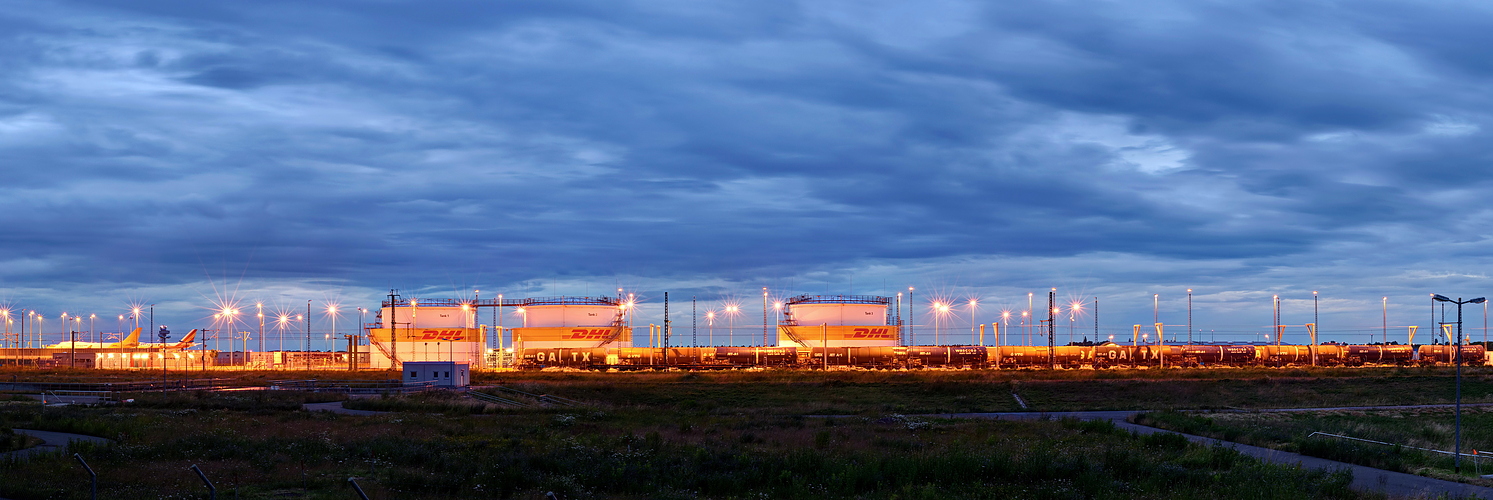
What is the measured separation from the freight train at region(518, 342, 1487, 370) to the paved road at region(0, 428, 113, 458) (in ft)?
238

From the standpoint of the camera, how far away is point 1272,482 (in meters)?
24.5

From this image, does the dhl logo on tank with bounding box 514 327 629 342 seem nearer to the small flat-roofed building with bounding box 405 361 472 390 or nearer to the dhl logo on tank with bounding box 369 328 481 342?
the dhl logo on tank with bounding box 369 328 481 342

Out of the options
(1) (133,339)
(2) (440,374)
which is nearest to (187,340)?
(1) (133,339)

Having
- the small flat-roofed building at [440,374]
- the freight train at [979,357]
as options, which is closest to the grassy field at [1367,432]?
the small flat-roofed building at [440,374]

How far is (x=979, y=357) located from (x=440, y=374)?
202 ft

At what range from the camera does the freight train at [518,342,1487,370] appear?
4309 inches

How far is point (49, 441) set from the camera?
31406mm

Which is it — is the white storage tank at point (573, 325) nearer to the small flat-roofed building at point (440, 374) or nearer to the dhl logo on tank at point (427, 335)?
the dhl logo on tank at point (427, 335)

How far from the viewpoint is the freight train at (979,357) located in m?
109

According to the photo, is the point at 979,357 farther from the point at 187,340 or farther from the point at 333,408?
the point at 187,340

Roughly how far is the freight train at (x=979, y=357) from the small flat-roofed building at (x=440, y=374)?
35.6m

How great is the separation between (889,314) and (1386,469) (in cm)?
10633

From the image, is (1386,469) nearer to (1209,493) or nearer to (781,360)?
(1209,493)

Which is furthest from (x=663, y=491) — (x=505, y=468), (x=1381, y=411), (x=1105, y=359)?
(x=1105, y=359)
